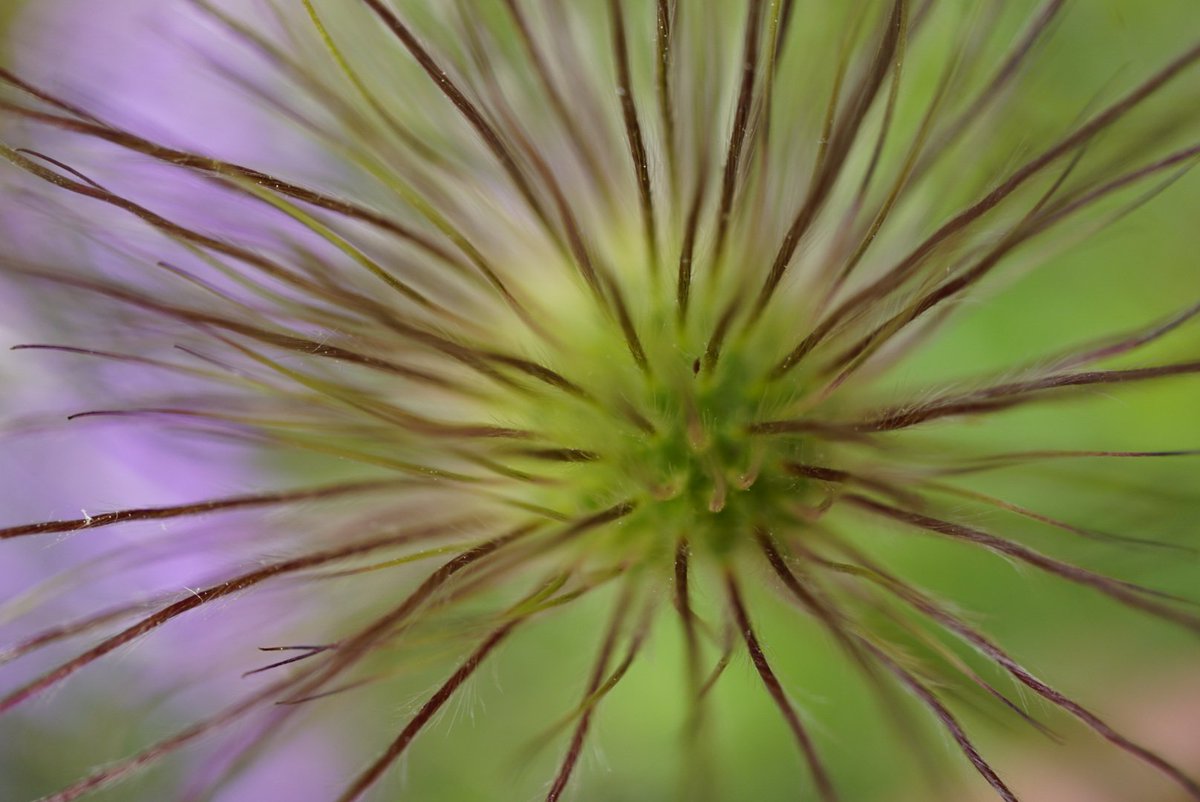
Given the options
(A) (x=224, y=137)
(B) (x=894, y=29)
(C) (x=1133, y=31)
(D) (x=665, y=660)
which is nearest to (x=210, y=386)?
(A) (x=224, y=137)

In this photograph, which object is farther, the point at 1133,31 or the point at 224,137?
the point at 224,137

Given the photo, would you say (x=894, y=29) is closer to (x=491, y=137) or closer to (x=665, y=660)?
(x=491, y=137)

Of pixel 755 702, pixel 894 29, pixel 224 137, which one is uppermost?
pixel 224 137

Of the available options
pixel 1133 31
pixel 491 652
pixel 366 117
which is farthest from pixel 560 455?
pixel 1133 31

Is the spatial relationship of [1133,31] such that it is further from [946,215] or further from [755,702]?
[755,702]

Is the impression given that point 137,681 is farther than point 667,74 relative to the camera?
Yes

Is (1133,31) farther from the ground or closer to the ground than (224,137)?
closer to the ground
